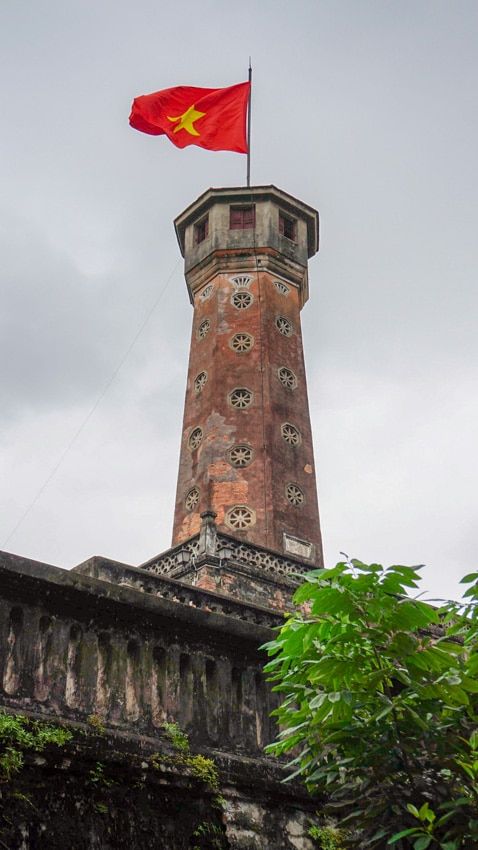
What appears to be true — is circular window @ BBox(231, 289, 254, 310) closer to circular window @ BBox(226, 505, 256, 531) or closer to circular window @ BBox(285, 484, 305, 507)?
circular window @ BBox(285, 484, 305, 507)

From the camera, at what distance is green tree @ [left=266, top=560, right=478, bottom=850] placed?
3836mm

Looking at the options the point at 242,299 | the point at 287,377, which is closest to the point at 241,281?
the point at 242,299

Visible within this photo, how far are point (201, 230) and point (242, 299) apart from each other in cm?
332

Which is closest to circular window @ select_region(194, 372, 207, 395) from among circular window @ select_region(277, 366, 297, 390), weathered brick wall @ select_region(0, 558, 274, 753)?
circular window @ select_region(277, 366, 297, 390)

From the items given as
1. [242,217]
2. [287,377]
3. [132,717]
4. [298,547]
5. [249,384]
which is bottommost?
[132,717]

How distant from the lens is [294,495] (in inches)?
854

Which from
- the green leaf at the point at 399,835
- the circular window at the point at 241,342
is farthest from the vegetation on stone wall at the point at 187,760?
the circular window at the point at 241,342

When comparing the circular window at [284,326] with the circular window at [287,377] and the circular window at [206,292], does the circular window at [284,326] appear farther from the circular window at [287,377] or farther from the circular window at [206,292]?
the circular window at [206,292]

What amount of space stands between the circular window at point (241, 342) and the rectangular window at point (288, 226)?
161 inches

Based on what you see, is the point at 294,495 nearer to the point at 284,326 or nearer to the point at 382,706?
the point at 284,326

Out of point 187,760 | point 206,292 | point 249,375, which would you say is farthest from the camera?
point 206,292

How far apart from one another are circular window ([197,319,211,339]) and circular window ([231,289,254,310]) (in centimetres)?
89

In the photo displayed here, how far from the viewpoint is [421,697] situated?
3.96 meters

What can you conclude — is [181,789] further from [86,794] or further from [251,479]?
[251,479]
